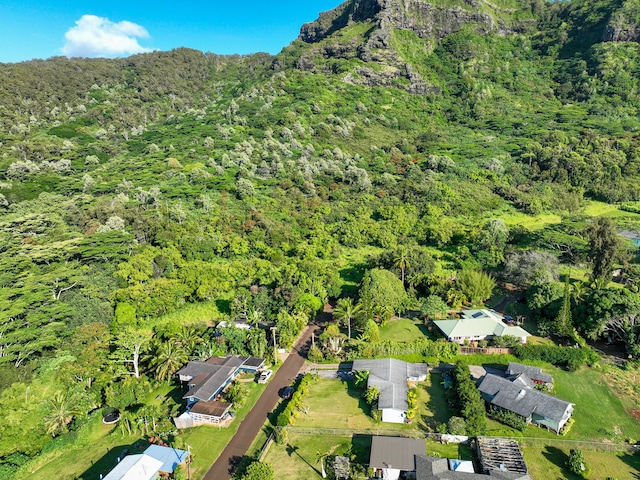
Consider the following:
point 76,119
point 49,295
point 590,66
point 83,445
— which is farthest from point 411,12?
point 83,445

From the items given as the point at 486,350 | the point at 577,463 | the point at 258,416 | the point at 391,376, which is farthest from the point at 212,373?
the point at 577,463

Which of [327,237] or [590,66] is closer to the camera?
[327,237]

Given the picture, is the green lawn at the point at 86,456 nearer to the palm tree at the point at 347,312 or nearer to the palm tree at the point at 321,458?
the palm tree at the point at 321,458

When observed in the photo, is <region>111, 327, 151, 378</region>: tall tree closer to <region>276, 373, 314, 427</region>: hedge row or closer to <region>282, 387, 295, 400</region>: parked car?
<region>282, 387, 295, 400</region>: parked car

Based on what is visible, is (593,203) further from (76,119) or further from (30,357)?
(76,119)

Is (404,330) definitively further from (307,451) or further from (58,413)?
(58,413)

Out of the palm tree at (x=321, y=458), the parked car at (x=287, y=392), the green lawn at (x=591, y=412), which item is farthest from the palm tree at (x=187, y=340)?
the green lawn at (x=591, y=412)
